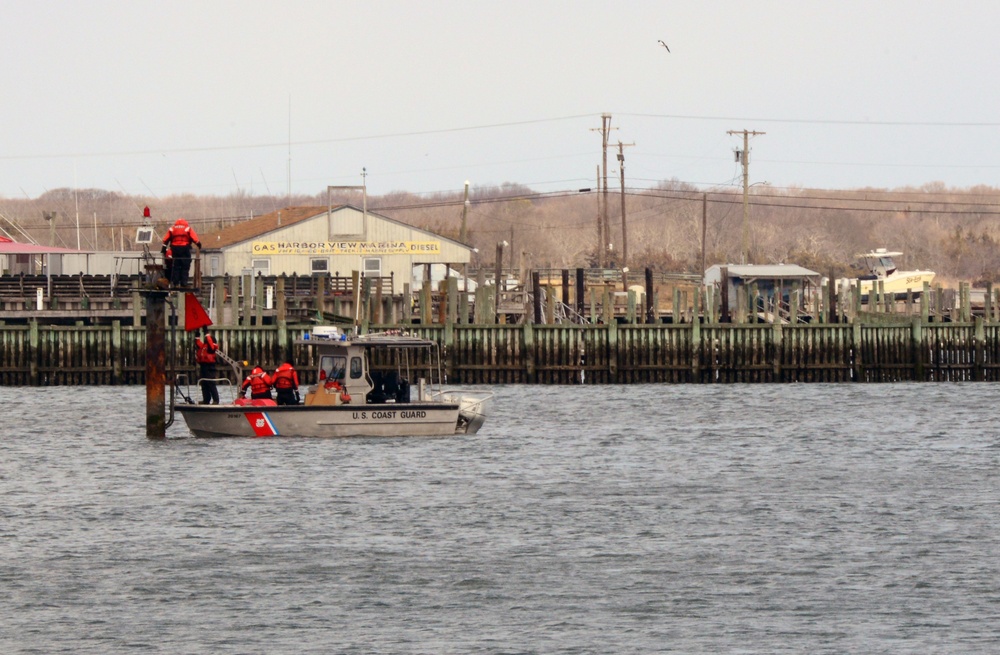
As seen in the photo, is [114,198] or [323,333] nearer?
[323,333]

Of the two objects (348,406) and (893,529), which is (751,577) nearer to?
(893,529)

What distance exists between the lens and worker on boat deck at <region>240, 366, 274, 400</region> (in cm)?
3469

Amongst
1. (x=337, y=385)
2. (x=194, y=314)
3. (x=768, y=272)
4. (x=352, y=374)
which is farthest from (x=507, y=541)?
(x=768, y=272)

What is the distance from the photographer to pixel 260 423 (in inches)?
1359

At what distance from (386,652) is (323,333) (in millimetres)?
16772

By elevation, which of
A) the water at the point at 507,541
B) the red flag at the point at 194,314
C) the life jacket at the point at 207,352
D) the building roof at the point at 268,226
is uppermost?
the building roof at the point at 268,226

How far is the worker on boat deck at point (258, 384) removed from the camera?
34688 millimetres

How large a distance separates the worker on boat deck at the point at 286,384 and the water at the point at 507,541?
1125mm

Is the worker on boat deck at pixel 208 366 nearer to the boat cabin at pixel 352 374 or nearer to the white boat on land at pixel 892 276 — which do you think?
the boat cabin at pixel 352 374

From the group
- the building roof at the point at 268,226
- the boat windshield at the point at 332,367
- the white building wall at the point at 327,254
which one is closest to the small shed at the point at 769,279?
the building roof at the point at 268,226

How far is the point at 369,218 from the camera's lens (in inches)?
2894

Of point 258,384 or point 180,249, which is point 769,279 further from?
point 180,249

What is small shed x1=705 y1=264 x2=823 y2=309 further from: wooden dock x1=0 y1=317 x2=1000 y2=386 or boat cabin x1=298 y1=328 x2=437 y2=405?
boat cabin x1=298 y1=328 x2=437 y2=405

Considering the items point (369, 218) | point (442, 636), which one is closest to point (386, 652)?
point (442, 636)
